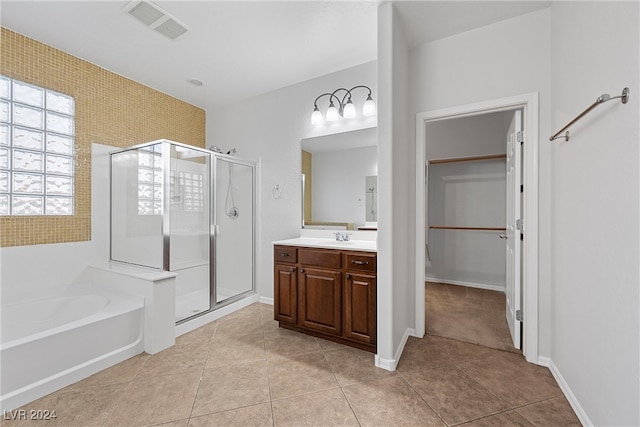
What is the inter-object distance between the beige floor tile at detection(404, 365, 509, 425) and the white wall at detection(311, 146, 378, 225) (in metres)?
1.38

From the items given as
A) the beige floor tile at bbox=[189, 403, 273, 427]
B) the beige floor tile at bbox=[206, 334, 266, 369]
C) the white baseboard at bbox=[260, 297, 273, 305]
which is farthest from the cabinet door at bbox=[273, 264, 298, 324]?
the beige floor tile at bbox=[189, 403, 273, 427]

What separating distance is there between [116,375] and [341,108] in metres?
2.86

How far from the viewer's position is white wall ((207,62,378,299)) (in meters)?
3.04

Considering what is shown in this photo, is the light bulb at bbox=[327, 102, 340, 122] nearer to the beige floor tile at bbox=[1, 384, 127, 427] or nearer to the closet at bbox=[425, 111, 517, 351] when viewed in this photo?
the closet at bbox=[425, 111, 517, 351]

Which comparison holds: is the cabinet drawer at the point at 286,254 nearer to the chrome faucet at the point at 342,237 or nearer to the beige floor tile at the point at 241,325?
the chrome faucet at the point at 342,237

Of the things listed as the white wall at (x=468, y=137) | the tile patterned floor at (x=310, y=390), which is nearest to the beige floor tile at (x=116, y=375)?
the tile patterned floor at (x=310, y=390)

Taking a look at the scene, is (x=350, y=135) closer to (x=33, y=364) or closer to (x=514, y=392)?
(x=514, y=392)

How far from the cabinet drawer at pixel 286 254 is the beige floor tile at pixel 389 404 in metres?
1.09

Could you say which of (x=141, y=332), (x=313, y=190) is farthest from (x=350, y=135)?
(x=141, y=332)

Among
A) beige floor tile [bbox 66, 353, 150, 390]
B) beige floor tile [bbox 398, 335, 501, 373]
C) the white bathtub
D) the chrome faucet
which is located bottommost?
beige floor tile [bbox 66, 353, 150, 390]

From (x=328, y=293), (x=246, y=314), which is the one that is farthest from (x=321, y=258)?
(x=246, y=314)

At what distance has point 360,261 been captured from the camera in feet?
6.77

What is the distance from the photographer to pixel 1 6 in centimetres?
195

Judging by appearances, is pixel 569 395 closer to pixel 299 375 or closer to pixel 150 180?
pixel 299 375
